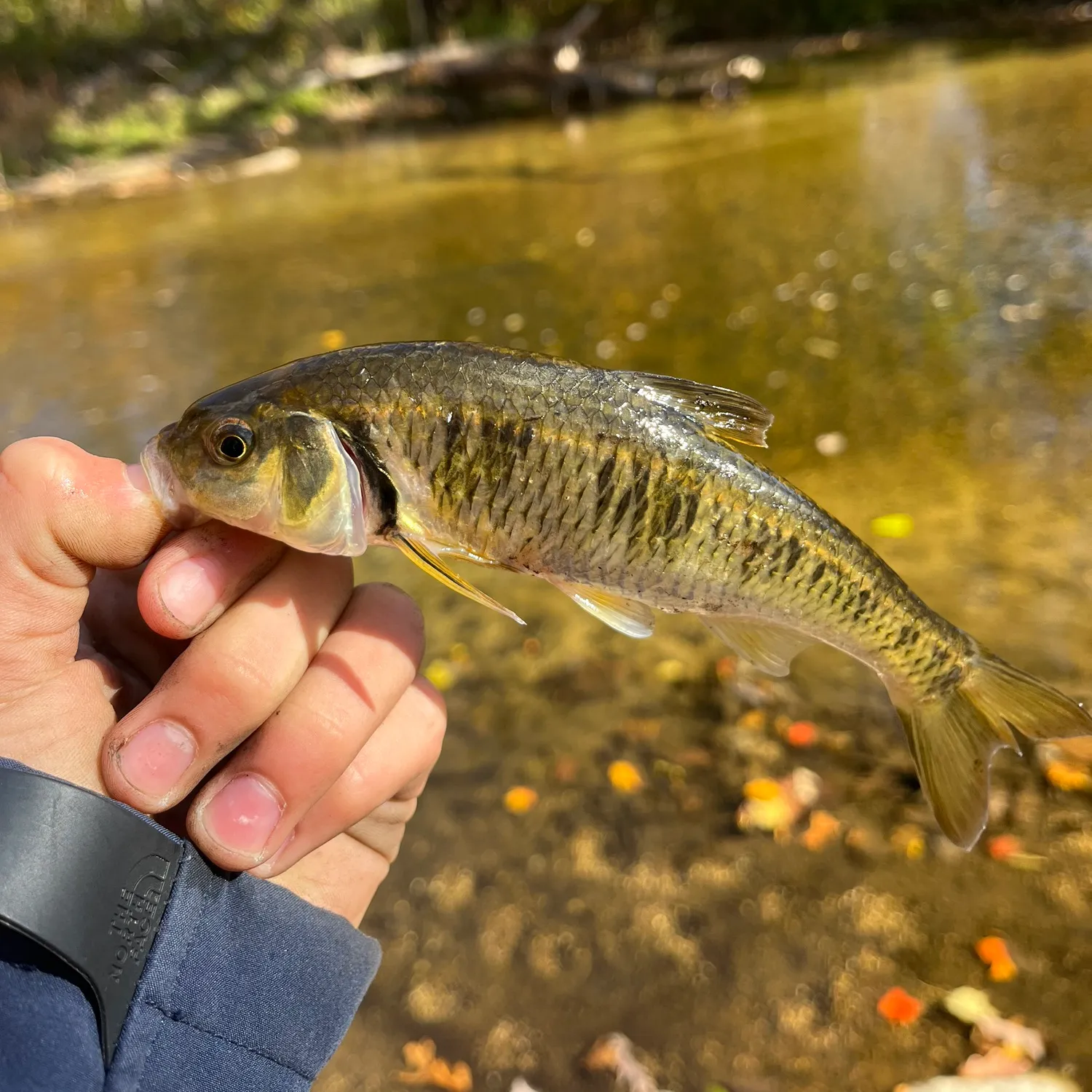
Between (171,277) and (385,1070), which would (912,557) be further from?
(171,277)

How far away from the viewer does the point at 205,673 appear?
1736mm

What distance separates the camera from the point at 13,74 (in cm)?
2773

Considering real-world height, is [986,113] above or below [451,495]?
below

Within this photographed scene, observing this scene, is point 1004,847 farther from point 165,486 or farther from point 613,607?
point 165,486

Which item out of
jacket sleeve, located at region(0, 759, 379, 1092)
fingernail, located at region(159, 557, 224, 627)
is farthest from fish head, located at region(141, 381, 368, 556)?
jacket sleeve, located at region(0, 759, 379, 1092)

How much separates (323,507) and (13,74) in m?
34.5

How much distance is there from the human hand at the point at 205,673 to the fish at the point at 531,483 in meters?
0.14

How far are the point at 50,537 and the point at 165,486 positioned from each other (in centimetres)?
24

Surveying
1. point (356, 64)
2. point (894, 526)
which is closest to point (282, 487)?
point (894, 526)

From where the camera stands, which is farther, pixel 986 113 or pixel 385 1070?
pixel 986 113

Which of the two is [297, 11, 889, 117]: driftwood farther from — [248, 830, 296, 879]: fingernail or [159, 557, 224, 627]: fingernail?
[248, 830, 296, 879]: fingernail

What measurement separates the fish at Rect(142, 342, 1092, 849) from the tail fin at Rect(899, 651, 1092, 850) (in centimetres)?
7

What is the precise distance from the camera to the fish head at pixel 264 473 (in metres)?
1.80

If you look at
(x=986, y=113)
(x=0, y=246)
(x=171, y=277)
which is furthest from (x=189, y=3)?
(x=986, y=113)
